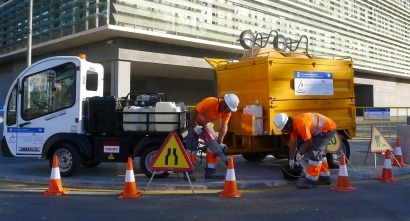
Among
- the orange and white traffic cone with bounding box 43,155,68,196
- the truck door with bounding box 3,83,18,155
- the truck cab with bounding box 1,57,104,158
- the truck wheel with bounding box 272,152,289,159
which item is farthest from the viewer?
the truck wheel with bounding box 272,152,289,159

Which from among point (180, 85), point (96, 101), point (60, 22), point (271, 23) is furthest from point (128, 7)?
point (180, 85)

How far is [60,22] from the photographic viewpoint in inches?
836

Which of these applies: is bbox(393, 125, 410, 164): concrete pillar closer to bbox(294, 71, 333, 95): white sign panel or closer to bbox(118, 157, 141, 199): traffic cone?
bbox(294, 71, 333, 95): white sign panel

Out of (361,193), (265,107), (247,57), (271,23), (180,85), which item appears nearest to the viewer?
(361,193)

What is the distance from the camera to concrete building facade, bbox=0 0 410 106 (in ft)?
63.0

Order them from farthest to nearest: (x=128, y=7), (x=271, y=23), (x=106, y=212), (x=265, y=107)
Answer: (x=271, y=23), (x=128, y=7), (x=265, y=107), (x=106, y=212)

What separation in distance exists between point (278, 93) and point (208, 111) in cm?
193

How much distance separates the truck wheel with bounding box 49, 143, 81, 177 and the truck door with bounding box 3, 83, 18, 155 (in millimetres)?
976

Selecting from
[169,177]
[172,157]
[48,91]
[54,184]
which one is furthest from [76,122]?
[172,157]

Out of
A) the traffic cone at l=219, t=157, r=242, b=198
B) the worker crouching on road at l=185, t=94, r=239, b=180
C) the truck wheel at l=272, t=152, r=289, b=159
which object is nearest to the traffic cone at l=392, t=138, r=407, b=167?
the truck wheel at l=272, t=152, r=289, b=159

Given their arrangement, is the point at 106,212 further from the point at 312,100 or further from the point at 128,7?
the point at 128,7

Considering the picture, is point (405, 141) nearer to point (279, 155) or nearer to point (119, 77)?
point (279, 155)

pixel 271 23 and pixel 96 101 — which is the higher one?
pixel 271 23

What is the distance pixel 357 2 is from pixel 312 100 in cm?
2703
